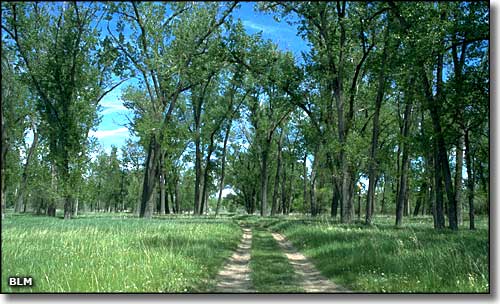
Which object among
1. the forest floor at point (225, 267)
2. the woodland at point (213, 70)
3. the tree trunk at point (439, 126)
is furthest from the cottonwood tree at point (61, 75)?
the tree trunk at point (439, 126)

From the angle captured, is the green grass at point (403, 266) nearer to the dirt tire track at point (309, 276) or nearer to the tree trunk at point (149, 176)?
the dirt tire track at point (309, 276)

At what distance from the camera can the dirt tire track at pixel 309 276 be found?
24.5 feet

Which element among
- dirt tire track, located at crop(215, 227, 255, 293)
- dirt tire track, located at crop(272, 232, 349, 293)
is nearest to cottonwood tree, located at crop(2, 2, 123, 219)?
dirt tire track, located at crop(215, 227, 255, 293)

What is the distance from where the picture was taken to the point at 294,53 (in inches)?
1021

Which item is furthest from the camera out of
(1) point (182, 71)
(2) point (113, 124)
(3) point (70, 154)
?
(1) point (182, 71)

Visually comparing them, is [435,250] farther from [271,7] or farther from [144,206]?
[144,206]

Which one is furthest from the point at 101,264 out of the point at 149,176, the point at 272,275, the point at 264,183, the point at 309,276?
the point at 264,183

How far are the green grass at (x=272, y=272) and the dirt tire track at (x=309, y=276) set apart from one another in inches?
5.8

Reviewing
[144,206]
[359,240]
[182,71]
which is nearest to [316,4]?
[182,71]

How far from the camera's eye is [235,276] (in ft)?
29.0

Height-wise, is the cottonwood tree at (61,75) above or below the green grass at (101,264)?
above

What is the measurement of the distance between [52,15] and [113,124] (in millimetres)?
4316

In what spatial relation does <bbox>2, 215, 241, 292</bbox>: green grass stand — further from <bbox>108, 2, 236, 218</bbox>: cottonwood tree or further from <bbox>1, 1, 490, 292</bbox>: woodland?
<bbox>108, 2, 236, 218</bbox>: cottonwood tree

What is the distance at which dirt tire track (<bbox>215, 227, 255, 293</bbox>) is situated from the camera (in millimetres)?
7477
